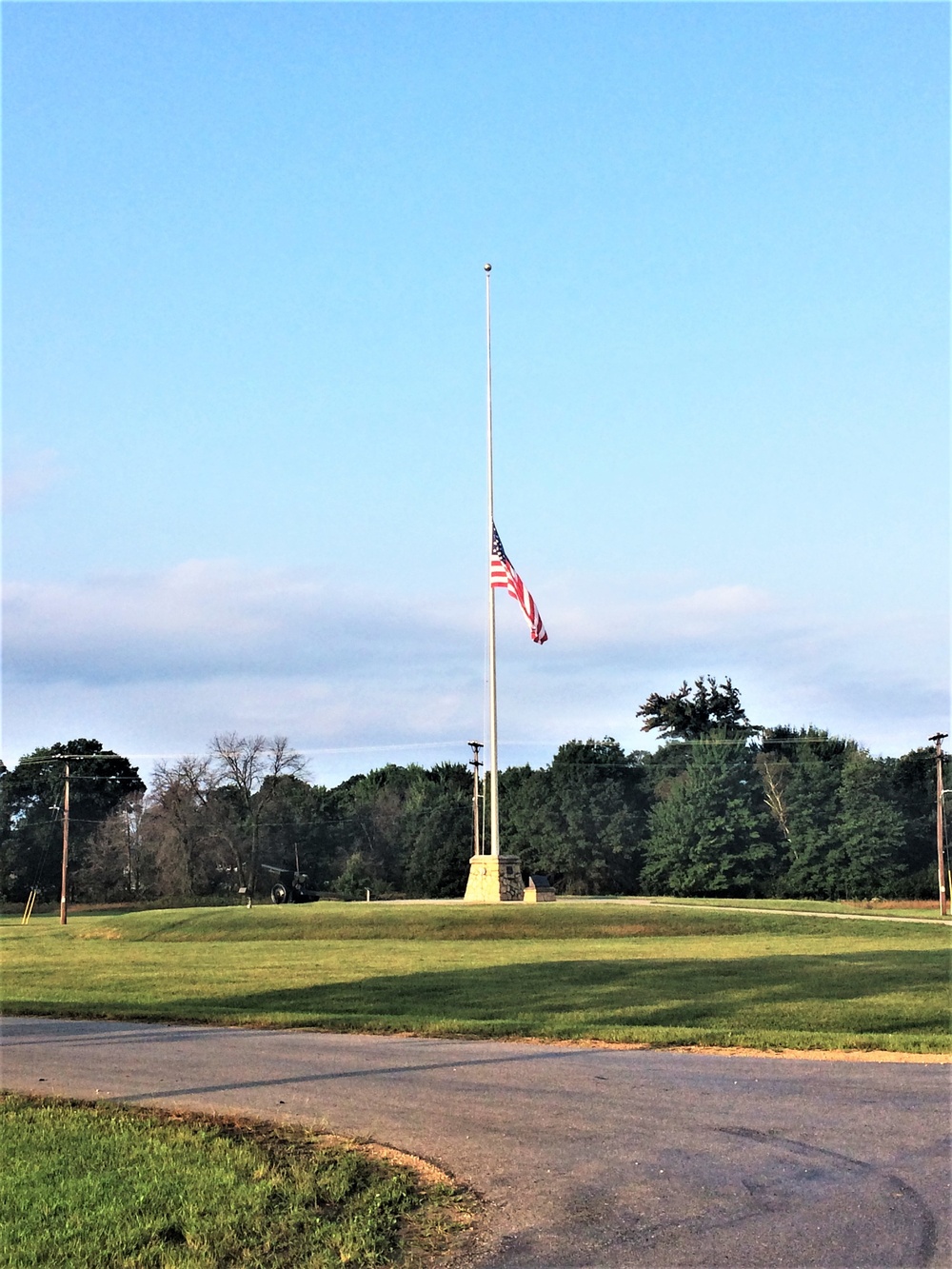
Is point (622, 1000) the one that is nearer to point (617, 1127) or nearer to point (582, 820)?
point (617, 1127)

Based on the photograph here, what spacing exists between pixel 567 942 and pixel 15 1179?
26705 mm

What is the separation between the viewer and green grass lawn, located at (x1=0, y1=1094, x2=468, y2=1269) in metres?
6.52

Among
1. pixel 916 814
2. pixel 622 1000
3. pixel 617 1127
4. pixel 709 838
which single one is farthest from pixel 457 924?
pixel 916 814

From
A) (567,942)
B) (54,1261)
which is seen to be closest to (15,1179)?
(54,1261)

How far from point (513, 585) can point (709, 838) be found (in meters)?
42.7

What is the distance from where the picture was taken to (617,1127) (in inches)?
358

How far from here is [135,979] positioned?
23.9 metres

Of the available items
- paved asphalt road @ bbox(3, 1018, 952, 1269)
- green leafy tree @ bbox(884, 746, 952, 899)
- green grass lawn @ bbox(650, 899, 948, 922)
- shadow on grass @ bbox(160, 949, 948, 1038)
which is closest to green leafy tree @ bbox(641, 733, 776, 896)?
green leafy tree @ bbox(884, 746, 952, 899)

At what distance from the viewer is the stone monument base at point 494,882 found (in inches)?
1726

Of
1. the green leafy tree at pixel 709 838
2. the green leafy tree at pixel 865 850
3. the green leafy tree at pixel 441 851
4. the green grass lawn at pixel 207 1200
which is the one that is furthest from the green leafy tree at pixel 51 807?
the green grass lawn at pixel 207 1200

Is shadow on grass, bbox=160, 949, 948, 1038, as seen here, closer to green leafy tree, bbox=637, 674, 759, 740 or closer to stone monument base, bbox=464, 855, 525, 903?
stone monument base, bbox=464, 855, 525, 903

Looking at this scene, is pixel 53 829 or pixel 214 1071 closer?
pixel 214 1071

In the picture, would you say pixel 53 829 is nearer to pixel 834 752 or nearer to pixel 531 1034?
pixel 834 752

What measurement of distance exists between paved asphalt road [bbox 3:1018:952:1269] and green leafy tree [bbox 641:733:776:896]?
215 feet
